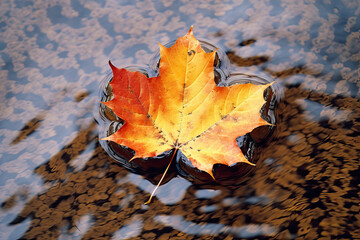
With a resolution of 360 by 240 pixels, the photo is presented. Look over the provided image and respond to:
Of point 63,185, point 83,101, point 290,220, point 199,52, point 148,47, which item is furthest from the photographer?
point 148,47

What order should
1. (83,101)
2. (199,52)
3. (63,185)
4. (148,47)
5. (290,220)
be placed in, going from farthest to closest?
(148,47) < (83,101) < (63,185) < (199,52) < (290,220)

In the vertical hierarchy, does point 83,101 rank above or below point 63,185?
above

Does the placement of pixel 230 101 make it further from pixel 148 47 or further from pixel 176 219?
pixel 148 47

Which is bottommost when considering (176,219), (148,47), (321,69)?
(176,219)

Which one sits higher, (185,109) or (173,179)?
(185,109)

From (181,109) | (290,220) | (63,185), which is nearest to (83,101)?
(63,185)
